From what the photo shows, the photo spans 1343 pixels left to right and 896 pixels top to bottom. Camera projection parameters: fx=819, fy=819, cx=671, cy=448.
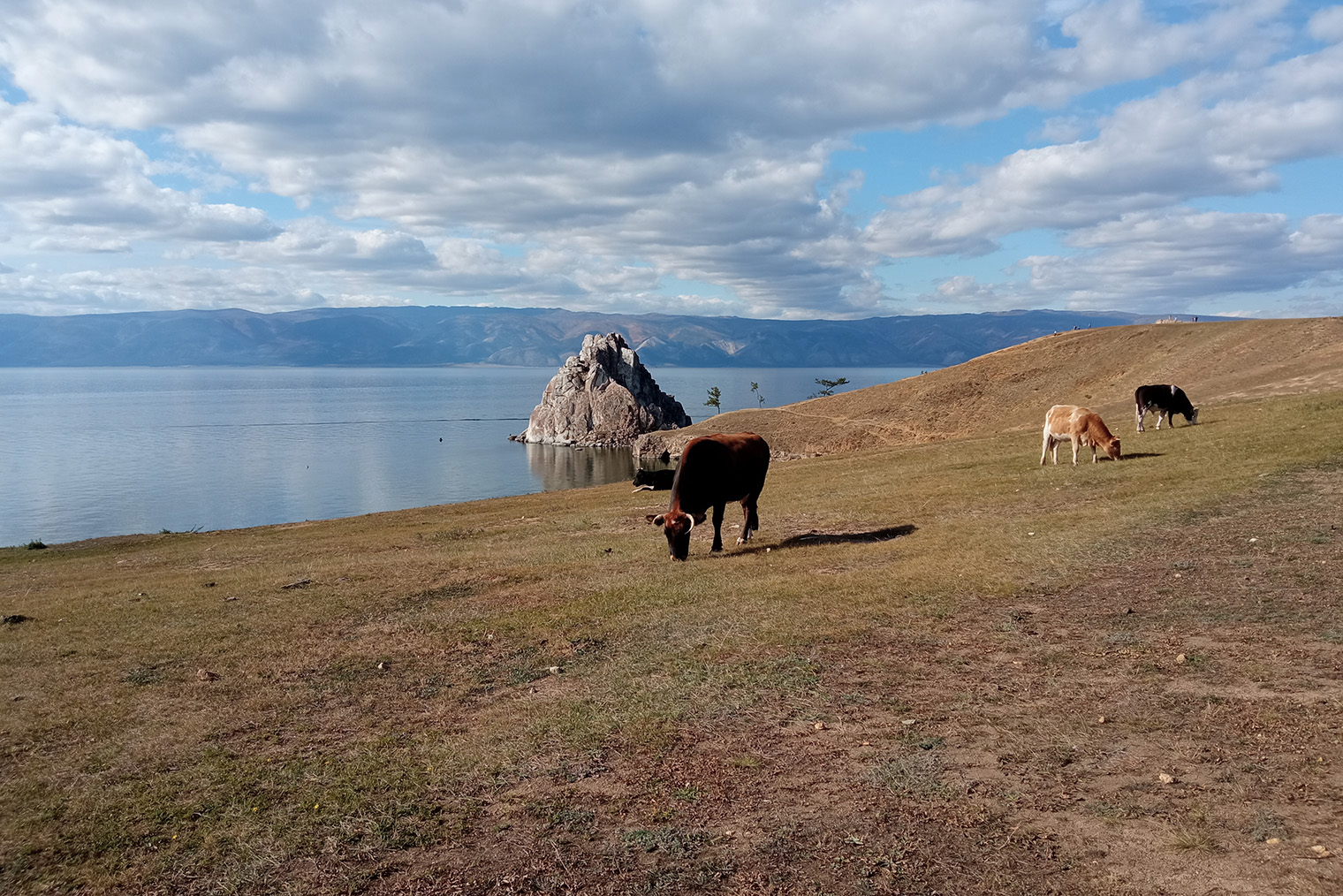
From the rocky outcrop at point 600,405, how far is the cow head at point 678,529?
126441mm

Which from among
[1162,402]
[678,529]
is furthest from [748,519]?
[1162,402]

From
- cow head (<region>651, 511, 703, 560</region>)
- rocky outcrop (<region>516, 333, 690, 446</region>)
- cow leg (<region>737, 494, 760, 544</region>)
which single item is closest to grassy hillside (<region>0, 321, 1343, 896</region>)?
cow head (<region>651, 511, 703, 560</region>)

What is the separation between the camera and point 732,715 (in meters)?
10.2

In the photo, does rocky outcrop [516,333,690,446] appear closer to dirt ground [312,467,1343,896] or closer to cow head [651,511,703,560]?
cow head [651,511,703,560]

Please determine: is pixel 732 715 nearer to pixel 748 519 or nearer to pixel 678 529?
pixel 678 529

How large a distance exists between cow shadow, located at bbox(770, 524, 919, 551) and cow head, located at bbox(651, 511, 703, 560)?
2.75m

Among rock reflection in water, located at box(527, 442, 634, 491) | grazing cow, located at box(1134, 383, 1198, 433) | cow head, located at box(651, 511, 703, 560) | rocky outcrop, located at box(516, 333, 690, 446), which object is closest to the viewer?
cow head, located at box(651, 511, 703, 560)

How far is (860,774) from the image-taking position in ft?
27.2

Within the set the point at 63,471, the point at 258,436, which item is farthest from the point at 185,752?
the point at 258,436

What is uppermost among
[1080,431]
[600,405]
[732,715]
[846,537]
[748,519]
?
[600,405]

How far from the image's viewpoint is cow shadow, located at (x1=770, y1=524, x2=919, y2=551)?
843 inches

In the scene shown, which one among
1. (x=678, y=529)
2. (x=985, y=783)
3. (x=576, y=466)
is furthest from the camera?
(x=576, y=466)

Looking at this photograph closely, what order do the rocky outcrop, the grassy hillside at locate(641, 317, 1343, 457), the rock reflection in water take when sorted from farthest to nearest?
1. the rocky outcrop
2. the rock reflection in water
3. the grassy hillside at locate(641, 317, 1343, 457)

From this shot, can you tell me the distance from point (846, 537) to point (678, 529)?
5010 mm
